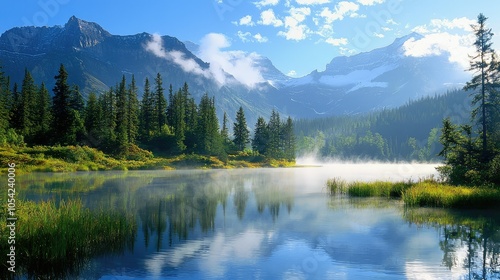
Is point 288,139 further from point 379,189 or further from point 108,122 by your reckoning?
point 379,189

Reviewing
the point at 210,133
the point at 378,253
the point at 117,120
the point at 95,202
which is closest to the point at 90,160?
the point at 117,120

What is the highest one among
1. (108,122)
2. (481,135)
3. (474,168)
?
(108,122)

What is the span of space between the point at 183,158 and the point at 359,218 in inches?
3006

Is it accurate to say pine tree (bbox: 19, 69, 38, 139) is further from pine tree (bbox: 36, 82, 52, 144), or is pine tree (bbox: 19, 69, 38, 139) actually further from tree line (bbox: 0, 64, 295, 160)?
pine tree (bbox: 36, 82, 52, 144)

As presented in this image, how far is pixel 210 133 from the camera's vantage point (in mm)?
110188

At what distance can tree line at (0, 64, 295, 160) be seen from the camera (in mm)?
88500

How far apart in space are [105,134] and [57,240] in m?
82.1

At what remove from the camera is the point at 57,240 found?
50.1 ft

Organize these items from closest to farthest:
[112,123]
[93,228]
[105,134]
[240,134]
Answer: [93,228] → [105,134] → [112,123] → [240,134]

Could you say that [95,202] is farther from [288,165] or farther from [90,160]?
[288,165]

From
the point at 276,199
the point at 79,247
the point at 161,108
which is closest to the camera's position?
the point at 79,247

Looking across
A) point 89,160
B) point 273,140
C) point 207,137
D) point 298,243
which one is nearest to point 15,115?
point 89,160

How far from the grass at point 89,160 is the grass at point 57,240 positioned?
5077cm

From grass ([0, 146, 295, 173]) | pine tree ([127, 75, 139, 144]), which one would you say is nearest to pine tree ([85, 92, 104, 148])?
grass ([0, 146, 295, 173])
